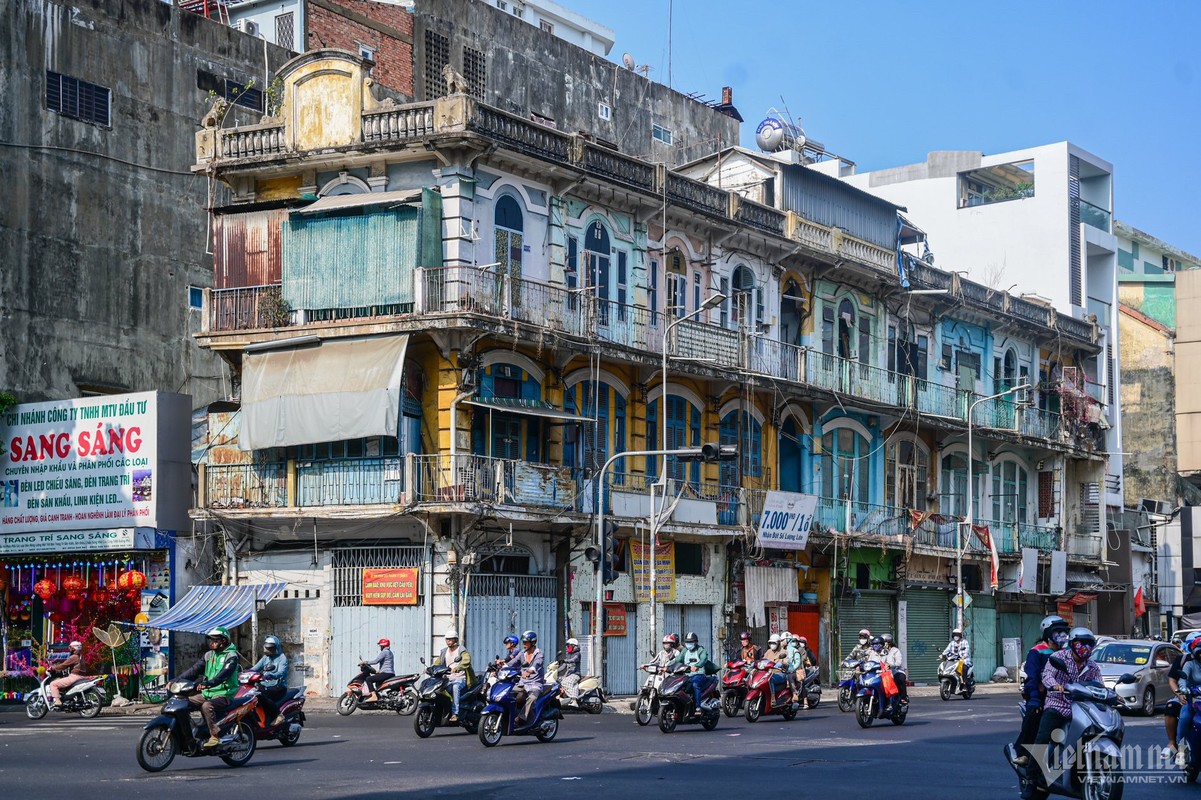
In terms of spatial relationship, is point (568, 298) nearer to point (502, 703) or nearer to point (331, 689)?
point (331, 689)

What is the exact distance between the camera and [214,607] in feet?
106

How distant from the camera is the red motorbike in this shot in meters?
26.9

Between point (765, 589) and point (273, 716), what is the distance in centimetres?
2036

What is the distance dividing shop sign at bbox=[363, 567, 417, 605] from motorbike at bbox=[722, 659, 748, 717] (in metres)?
7.32

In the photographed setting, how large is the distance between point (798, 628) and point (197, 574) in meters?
15.2

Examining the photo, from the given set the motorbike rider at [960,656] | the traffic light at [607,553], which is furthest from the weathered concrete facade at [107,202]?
the motorbike rider at [960,656]

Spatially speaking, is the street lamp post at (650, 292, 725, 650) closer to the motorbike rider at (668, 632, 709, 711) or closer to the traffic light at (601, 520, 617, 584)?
the traffic light at (601, 520, 617, 584)

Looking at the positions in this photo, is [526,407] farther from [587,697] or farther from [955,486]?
[955,486]

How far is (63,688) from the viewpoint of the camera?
2898 cm

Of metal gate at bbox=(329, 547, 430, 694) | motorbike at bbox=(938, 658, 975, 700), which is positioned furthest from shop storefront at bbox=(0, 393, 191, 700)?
motorbike at bbox=(938, 658, 975, 700)

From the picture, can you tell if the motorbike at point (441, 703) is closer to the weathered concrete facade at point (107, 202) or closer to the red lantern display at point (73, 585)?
the red lantern display at point (73, 585)

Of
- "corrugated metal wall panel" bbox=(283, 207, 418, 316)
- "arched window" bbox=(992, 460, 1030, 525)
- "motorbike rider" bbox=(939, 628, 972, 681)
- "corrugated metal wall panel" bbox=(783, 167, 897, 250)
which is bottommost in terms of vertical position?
"motorbike rider" bbox=(939, 628, 972, 681)

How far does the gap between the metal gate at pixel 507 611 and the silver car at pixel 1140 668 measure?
35.0 feet

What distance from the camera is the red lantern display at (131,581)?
3256cm
